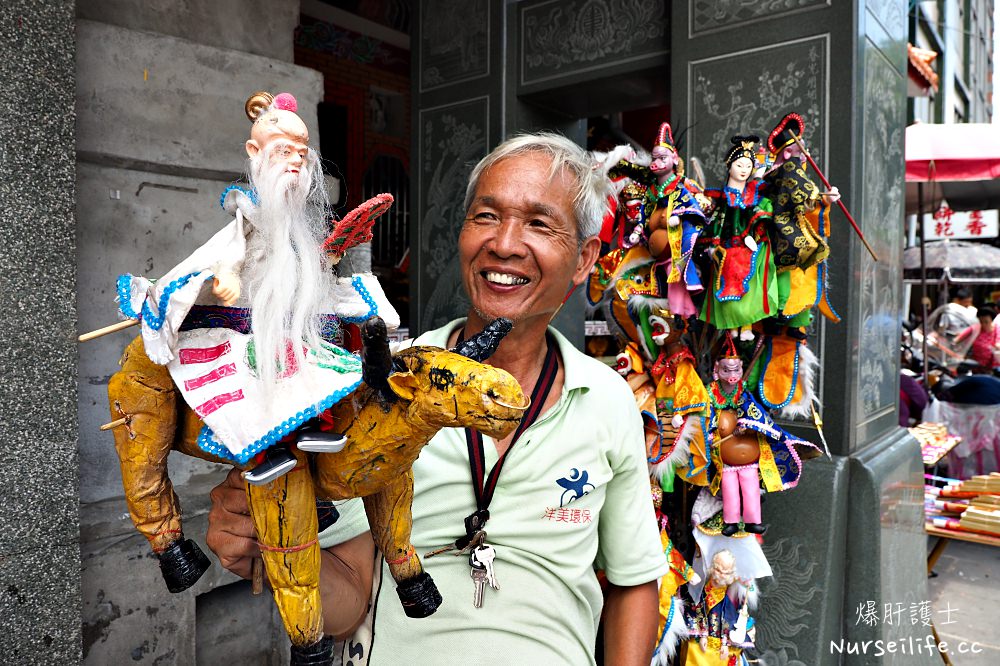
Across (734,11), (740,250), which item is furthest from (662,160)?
(734,11)

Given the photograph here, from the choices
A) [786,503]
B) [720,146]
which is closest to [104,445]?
[786,503]

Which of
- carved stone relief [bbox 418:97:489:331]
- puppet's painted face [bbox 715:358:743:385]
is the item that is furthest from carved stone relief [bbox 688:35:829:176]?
carved stone relief [bbox 418:97:489:331]

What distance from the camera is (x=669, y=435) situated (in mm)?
2600

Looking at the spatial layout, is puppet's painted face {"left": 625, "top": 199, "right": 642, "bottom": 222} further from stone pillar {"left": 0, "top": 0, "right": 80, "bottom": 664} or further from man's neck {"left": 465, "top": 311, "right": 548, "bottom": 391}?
stone pillar {"left": 0, "top": 0, "right": 80, "bottom": 664}

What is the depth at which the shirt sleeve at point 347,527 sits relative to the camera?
1383 millimetres

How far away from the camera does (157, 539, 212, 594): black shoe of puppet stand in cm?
94

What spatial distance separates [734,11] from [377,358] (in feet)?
11.1

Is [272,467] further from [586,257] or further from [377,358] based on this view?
[586,257]

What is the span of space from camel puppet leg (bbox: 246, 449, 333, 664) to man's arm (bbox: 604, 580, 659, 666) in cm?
95

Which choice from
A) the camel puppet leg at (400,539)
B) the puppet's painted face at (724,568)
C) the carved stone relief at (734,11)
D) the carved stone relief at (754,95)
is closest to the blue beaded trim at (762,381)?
the puppet's painted face at (724,568)

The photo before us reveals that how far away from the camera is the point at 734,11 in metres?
3.50

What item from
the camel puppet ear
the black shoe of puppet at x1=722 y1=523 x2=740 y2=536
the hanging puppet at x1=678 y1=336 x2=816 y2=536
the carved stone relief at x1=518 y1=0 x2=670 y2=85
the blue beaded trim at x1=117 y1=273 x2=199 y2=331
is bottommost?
the black shoe of puppet at x1=722 y1=523 x2=740 y2=536

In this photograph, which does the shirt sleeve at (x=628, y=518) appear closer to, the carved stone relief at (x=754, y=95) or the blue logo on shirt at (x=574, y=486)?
the blue logo on shirt at (x=574, y=486)

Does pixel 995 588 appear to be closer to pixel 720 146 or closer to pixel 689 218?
pixel 720 146
